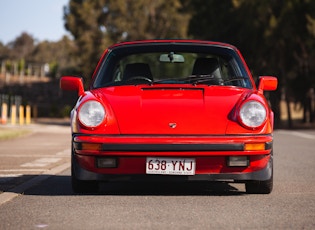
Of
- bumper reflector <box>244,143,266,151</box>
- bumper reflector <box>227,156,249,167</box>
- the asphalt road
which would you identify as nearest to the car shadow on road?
the asphalt road

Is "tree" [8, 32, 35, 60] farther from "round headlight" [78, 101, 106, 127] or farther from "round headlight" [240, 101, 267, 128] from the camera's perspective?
"round headlight" [240, 101, 267, 128]

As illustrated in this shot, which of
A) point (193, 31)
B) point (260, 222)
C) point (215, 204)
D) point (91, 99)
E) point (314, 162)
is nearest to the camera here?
point (260, 222)

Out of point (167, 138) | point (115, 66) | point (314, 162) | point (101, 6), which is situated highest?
point (101, 6)

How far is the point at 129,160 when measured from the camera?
7.52 meters

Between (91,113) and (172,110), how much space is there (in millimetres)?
805

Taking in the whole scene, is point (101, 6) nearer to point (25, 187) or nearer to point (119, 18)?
point (119, 18)

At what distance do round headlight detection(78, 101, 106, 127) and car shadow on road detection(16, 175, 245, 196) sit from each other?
86 centimetres

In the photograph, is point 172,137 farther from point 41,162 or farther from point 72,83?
point 41,162

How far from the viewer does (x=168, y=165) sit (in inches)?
295

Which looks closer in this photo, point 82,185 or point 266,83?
point 82,185

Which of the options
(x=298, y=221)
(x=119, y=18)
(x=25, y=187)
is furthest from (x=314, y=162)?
(x=119, y=18)

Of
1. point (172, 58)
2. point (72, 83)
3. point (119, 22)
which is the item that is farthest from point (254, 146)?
point (119, 22)

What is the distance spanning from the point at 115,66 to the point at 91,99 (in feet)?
4.65

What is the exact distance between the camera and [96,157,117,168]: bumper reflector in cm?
756
